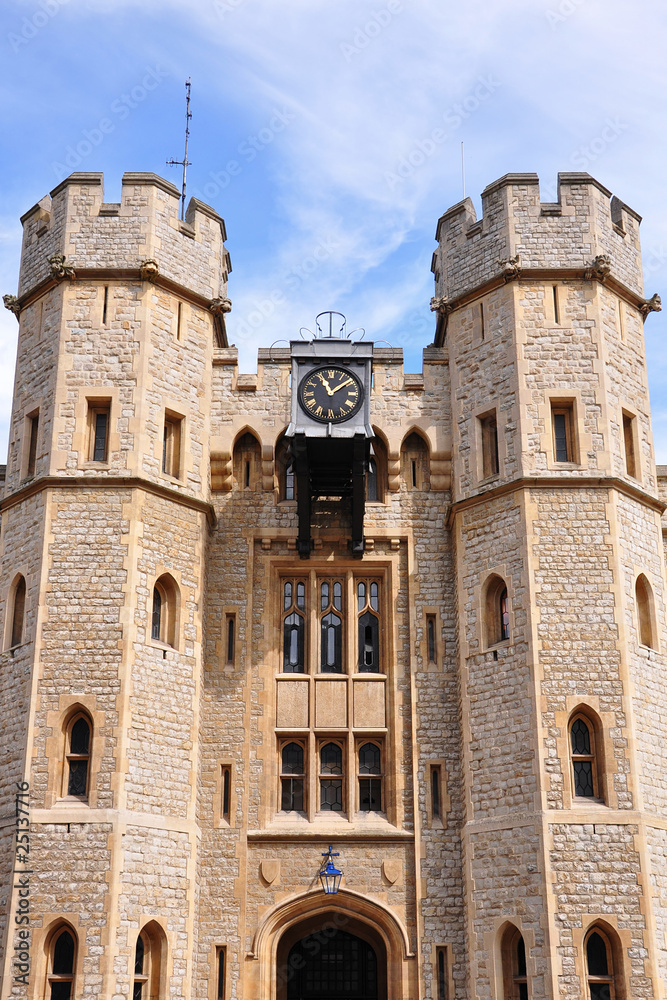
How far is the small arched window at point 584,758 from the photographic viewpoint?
61.6ft

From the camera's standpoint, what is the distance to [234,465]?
22672 mm

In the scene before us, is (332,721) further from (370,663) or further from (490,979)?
(490,979)

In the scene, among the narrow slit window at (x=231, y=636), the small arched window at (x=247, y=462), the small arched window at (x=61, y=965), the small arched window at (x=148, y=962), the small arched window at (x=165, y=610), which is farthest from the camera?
the small arched window at (x=247, y=462)

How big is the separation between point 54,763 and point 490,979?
7381 millimetres

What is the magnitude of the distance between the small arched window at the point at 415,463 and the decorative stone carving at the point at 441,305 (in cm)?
242

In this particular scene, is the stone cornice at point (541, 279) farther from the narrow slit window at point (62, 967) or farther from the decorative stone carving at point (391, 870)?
the narrow slit window at point (62, 967)

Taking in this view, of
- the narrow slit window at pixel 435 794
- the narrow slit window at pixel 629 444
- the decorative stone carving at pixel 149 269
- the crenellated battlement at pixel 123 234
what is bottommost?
the narrow slit window at pixel 435 794

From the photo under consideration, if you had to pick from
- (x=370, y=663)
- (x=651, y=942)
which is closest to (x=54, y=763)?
(x=370, y=663)

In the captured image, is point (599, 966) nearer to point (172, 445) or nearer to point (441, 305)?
point (172, 445)

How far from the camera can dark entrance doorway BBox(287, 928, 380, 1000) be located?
20.7 metres

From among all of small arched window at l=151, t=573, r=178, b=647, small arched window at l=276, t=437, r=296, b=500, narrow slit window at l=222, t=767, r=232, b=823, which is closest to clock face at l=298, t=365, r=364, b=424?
small arched window at l=276, t=437, r=296, b=500

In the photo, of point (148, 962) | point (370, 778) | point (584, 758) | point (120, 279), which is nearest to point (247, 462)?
point (120, 279)

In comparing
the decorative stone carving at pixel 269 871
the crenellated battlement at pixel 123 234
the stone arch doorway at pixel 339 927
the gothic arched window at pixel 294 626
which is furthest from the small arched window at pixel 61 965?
the crenellated battlement at pixel 123 234

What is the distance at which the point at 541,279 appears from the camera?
21.9m
